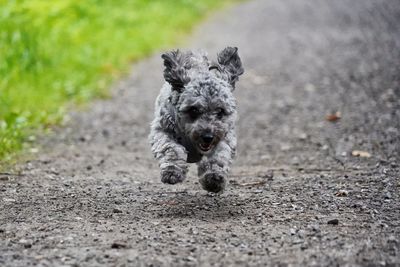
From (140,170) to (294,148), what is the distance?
7.49 feet

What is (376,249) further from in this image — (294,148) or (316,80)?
(316,80)

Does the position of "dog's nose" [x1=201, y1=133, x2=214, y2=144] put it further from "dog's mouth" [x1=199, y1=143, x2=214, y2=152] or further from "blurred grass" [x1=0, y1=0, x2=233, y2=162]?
"blurred grass" [x1=0, y1=0, x2=233, y2=162]

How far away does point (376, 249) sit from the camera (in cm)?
500

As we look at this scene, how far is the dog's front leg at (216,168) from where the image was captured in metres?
6.07

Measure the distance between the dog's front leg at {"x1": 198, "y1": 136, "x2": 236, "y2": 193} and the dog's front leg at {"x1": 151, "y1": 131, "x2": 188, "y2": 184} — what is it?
18 centimetres

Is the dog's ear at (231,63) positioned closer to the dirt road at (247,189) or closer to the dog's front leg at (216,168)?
the dog's front leg at (216,168)

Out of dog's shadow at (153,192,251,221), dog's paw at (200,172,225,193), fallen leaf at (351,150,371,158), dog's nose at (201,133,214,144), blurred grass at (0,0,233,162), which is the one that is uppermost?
blurred grass at (0,0,233,162)

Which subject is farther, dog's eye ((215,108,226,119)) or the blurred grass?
the blurred grass

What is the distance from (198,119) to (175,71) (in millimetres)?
575

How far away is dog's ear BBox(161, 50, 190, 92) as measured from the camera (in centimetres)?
616

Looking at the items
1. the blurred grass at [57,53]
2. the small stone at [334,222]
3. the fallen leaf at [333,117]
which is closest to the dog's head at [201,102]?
the small stone at [334,222]

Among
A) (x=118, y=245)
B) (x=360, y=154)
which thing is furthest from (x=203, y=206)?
(x=360, y=154)

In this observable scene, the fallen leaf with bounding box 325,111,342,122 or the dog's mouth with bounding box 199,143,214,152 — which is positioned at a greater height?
the fallen leaf with bounding box 325,111,342,122

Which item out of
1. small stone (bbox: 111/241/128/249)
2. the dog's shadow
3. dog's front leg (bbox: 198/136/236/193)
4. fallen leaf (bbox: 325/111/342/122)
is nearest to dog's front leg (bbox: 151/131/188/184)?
dog's front leg (bbox: 198/136/236/193)
